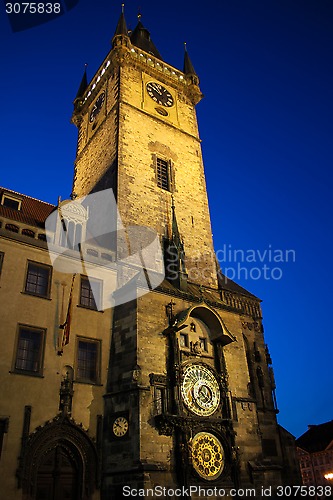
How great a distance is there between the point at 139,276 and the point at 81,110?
22.7 meters

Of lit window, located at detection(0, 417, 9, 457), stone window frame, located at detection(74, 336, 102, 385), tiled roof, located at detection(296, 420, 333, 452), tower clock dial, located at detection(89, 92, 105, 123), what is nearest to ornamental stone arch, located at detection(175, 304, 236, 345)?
stone window frame, located at detection(74, 336, 102, 385)

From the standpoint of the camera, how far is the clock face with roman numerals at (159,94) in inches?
1292

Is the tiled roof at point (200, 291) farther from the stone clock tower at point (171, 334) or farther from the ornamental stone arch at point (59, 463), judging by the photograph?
the ornamental stone arch at point (59, 463)

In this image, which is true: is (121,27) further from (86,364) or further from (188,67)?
(86,364)

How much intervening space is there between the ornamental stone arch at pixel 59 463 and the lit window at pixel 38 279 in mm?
5125

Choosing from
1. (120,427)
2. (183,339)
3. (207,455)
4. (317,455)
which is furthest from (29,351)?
(317,455)

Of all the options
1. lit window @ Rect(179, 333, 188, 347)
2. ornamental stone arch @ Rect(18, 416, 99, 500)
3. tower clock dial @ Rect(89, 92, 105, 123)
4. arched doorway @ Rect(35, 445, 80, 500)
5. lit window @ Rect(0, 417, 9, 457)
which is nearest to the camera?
lit window @ Rect(0, 417, 9, 457)

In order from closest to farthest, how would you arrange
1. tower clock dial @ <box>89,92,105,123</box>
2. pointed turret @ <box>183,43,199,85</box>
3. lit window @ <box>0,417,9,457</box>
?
lit window @ <box>0,417,9,457</box> < tower clock dial @ <box>89,92,105,123</box> < pointed turret @ <box>183,43,199,85</box>

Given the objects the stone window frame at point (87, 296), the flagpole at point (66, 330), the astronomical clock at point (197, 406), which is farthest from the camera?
the stone window frame at point (87, 296)

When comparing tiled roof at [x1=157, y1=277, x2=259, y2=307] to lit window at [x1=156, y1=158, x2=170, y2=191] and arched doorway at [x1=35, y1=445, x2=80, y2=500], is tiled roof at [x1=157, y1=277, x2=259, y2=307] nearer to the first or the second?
lit window at [x1=156, y1=158, x2=170, y2=191]

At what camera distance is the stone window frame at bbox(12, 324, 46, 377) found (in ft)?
53.7

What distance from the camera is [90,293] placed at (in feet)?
64.9

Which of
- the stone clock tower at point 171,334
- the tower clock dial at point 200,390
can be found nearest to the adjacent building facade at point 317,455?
the stone clock tower at point 171,334

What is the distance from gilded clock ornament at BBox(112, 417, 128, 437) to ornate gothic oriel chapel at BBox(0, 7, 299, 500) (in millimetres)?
62
